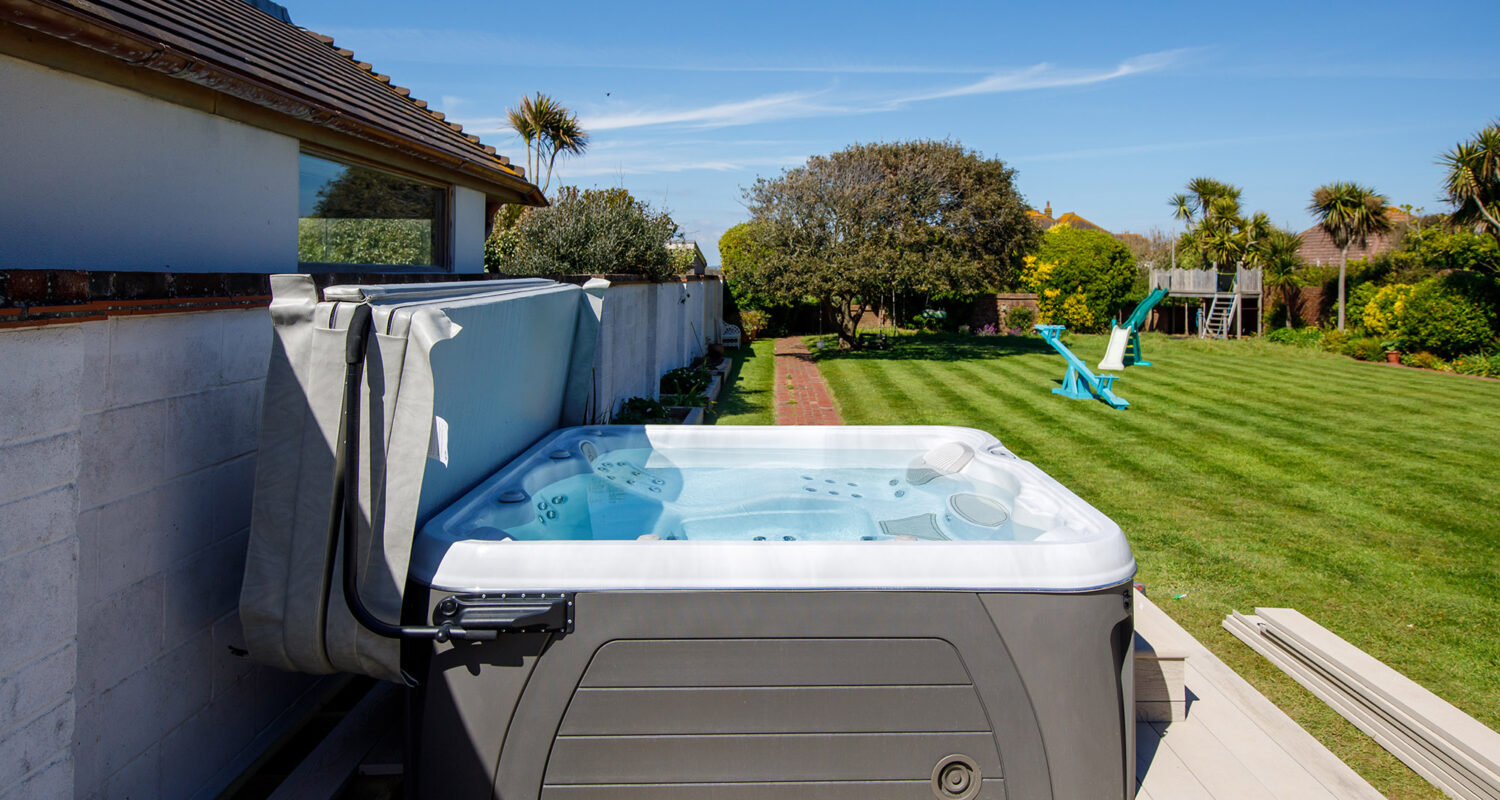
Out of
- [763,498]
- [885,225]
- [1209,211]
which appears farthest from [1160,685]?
[1209,211]

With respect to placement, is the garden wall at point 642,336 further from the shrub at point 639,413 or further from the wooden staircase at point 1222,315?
the wooden staircase at point 1222,315

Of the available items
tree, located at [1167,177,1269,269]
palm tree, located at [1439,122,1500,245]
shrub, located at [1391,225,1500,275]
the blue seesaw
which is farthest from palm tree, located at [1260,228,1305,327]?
the blue seesaw

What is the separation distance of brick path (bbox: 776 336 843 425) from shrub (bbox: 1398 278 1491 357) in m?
11.4

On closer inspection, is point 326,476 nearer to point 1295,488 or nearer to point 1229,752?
point 1229,752

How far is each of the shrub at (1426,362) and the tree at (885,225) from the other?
7271mm

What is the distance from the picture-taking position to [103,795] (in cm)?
190

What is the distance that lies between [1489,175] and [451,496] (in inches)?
813

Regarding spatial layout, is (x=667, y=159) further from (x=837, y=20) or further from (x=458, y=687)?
(x=458, y=687)

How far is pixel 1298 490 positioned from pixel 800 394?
247 inches

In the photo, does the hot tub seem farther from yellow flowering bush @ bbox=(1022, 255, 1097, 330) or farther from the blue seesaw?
yellow flowering bush @ bbox=(1022, 255, 1097, 330)

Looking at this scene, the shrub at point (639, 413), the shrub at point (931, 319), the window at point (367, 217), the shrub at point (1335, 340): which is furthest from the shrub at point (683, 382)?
the shrub at point (1335, 340)

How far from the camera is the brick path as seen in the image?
9.76 m

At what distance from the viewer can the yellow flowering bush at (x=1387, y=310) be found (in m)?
16.6

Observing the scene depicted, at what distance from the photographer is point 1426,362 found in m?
15.4
